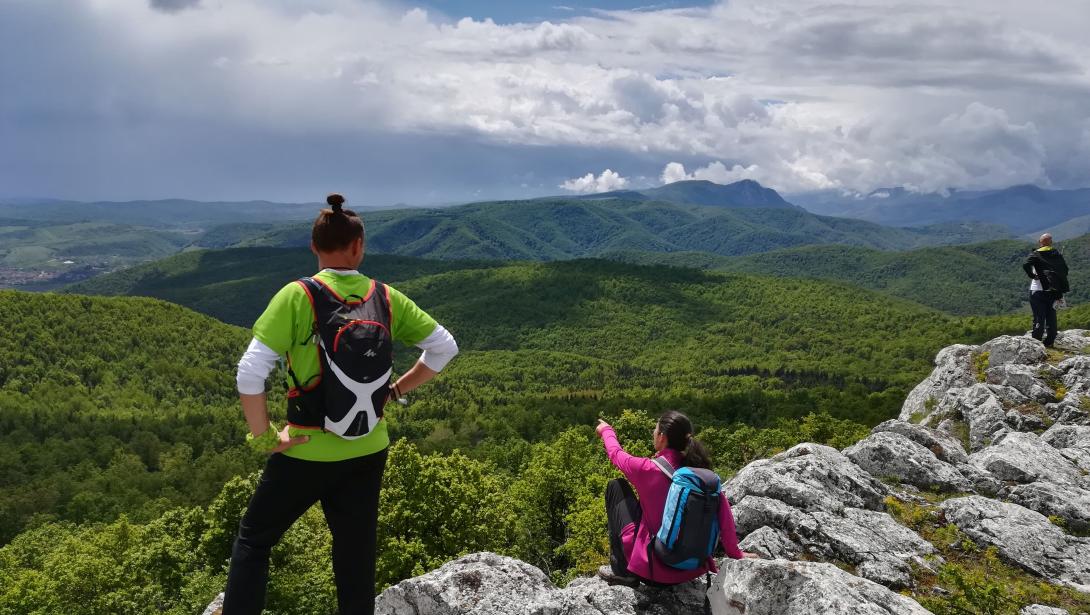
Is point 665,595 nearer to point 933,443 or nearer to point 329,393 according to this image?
point 329,393

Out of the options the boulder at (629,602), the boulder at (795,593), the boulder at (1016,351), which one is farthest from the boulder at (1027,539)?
the boulder at (1016,351)

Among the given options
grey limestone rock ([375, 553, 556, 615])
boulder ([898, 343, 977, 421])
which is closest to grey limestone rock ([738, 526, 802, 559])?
grey limestone rock ([375, 553, 556, 615])

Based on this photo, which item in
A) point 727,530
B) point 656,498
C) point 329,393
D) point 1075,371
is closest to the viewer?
point 329,393

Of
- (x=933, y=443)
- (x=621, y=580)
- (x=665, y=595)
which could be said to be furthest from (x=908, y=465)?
(x=621, y=580)

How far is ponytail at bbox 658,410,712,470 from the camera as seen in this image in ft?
31.0

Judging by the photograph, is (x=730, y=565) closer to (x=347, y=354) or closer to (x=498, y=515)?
(x=347, y=354)

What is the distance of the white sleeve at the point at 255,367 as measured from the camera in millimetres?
5883

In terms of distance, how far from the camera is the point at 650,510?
9727 millimetres

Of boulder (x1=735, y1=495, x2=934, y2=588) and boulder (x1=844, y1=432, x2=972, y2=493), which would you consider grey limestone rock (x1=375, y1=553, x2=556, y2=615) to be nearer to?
boulder (x1=735, y1=495, x2=934, y2=588)

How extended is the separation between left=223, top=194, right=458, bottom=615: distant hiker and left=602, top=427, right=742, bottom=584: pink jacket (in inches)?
154

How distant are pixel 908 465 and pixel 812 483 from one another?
516cm

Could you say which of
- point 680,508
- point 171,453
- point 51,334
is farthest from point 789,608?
point 51,334

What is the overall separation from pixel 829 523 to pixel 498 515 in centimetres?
2383

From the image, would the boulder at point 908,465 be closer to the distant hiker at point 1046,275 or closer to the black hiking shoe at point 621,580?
the black hiking shoe at point 621,580
